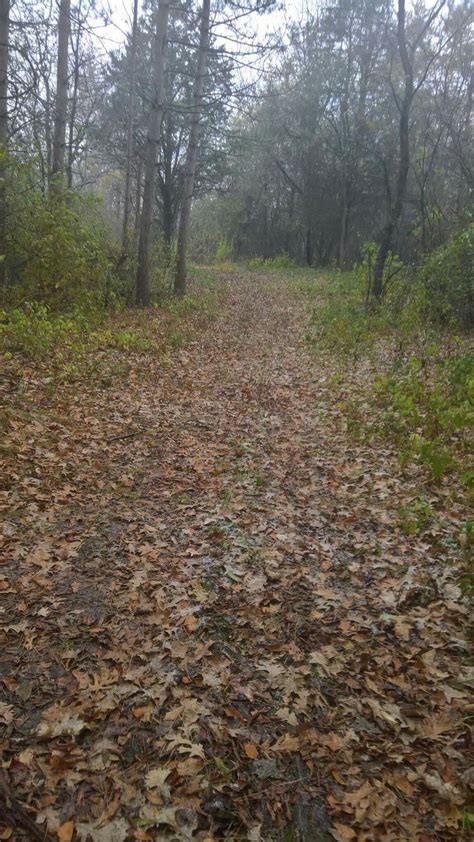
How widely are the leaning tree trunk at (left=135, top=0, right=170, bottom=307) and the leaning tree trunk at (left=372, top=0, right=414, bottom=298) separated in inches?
227

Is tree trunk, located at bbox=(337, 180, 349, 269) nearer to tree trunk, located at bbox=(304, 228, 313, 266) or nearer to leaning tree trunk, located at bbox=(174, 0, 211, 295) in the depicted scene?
tree trunk, located at bbox=(304, 228, 313, 266)

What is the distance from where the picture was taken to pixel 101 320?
11875mm

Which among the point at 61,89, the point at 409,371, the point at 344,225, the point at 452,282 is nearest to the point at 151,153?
the point at 61,89

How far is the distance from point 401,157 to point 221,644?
14.3m

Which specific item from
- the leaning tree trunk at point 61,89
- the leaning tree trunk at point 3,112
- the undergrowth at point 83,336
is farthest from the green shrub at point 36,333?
the leaning tree trunk at point 61,89

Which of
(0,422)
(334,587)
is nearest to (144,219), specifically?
(0,422)

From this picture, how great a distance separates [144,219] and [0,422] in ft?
30.9

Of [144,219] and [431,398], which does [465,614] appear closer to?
[431,398]

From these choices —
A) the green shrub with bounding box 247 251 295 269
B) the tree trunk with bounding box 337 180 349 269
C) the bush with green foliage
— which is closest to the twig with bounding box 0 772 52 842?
the bush with green foliage

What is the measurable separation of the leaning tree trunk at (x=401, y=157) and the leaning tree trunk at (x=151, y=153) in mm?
5777

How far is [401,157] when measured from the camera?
45.5 ft

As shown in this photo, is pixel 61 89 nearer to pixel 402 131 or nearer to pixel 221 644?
pixel 402 131

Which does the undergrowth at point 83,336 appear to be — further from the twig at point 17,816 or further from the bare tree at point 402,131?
the twig at point 17,816

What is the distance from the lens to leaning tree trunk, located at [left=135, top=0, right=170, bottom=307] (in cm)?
1228
